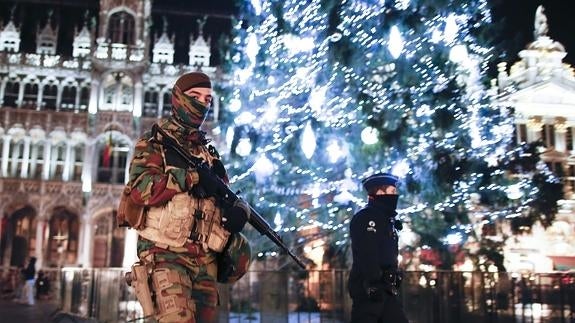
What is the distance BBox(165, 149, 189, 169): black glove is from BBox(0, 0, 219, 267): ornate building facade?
31423mm

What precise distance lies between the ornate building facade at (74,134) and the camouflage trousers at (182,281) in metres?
31.4

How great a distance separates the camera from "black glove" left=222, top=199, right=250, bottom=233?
358 cm

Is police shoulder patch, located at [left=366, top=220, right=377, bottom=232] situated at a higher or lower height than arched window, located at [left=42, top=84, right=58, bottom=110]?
lower

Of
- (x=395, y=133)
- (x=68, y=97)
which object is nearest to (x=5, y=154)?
(x=68, y=97)

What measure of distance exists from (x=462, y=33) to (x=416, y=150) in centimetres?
313

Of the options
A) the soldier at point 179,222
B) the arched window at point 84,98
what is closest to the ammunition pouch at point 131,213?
the soldier at point 179,222

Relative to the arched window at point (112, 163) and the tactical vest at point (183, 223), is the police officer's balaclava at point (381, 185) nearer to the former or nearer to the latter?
the tactical vest at point (183, 223)

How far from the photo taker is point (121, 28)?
38.1 m

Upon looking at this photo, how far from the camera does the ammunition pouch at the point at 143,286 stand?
11.6ft

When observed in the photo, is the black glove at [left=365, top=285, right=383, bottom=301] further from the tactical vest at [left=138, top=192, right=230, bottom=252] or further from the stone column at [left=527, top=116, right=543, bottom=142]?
the stone column at [left=527, top=116, right=543, bottom=142]

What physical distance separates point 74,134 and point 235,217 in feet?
113

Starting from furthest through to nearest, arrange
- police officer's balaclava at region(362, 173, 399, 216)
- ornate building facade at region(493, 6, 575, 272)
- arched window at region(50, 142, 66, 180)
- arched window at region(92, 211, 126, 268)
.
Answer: ornate building facade at region(493, 6, 575, 272)
arched window at region(50, 142, 66, 180)
arched window at region(92, 211, 126, 268)
police officer's balaclava at region(362, 173, 399, 216)

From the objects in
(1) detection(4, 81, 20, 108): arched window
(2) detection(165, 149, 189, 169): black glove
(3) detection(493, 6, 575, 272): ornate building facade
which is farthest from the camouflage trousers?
(1) detection(4, 81, 20, 108): arched window

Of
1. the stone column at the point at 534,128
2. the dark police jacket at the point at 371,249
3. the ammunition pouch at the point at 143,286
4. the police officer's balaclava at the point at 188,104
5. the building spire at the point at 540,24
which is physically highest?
the building spire at the point at 540,24
